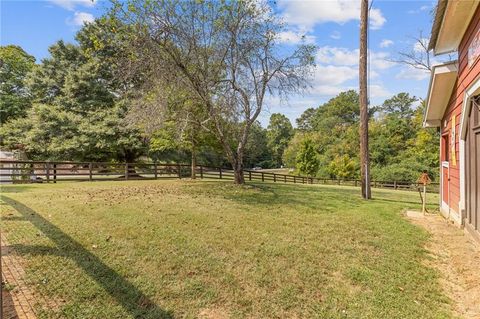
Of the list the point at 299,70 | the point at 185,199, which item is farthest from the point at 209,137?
the point at 185,199

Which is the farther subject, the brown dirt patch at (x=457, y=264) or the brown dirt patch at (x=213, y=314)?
the brown dirt patch at (x=457, y=264)

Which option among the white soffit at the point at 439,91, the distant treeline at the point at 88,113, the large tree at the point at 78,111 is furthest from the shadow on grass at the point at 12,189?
the white soffit at the point at 439,91

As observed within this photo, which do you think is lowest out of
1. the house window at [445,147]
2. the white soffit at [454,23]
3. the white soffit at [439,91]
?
the house window at [445,147]

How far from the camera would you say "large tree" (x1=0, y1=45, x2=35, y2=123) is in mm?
21016

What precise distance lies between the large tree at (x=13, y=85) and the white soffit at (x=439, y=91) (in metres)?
22.9

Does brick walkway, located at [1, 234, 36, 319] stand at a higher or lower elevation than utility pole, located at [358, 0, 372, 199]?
lower

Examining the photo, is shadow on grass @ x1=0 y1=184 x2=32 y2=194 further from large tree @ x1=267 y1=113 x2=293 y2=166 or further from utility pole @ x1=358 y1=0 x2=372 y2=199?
large tree @ x1=267 y1=113 x2=293 y2=166

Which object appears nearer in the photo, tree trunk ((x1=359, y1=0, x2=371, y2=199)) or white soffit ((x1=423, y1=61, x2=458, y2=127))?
white soffit ((x1=423, y1=61, x2=458, y2=127))

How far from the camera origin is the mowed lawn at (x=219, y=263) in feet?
10.8

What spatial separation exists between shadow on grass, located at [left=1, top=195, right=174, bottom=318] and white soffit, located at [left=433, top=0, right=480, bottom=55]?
19.8 feet

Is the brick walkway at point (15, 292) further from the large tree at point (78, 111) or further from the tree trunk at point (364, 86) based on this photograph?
the large tree at point (78, 111)

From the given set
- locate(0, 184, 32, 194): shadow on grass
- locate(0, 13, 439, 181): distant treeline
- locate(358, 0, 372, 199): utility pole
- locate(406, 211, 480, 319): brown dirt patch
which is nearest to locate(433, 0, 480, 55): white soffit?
locate(358, 0, 372, 199): utility pole

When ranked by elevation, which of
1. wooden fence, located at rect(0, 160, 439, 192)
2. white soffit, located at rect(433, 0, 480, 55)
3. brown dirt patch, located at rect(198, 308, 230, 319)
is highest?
white soffit, located at rect(433, 0, 480, 55)

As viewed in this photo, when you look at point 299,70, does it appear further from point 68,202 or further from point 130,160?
point 130,160
